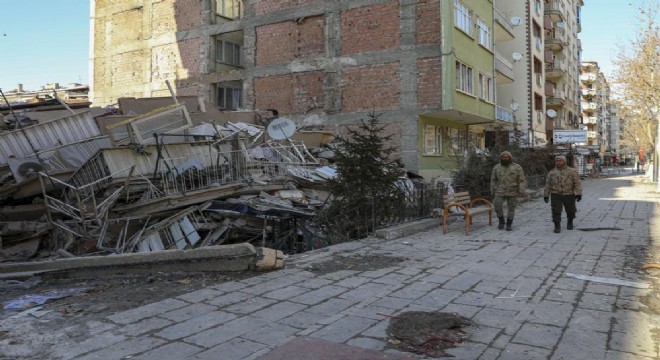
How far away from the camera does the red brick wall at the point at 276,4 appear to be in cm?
2331

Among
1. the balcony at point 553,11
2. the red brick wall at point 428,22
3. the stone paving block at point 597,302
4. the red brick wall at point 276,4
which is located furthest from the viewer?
the balcony at point 553,11

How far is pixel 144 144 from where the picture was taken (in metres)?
11.1

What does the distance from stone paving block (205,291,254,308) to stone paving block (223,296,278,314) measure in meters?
0.08

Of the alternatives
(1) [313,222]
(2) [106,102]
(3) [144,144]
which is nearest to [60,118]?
(3) [144,144]

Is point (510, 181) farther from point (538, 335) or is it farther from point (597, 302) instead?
point (538, 335)

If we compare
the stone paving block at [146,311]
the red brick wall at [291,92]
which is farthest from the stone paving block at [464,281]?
the red brick wall at [291,92]

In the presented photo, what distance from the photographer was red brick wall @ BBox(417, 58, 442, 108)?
20188 millimetres

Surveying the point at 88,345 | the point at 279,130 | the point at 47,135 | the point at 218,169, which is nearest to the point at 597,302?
the point at 88,345

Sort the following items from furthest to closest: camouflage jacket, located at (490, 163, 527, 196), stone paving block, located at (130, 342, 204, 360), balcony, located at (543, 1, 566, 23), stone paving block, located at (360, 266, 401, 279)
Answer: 1. balcony, located at (543, 1, 566, 23)
2. camouflage jacket, located at (490, 163, 527, 196)
3. stone paving block, located at (360, 266, 401, 279)
4. stone paving block, located at (130, 342, 204, 360)

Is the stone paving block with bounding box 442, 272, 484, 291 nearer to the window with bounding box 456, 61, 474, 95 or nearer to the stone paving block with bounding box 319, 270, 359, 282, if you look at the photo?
the stone paving block with bounding box 319, 270, 359, 282

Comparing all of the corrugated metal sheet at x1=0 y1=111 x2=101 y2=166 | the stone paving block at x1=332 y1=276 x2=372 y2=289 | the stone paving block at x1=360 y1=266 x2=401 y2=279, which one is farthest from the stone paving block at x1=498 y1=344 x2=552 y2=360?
the corrugated metal sheet at x1=0 y1=111 x2=101 y2=166

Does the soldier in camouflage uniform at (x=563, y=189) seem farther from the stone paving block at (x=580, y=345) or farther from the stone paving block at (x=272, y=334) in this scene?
the stone paving block at (x=272, y=334)

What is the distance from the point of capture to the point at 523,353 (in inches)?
147

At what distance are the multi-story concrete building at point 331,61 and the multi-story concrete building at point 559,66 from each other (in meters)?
19.2
